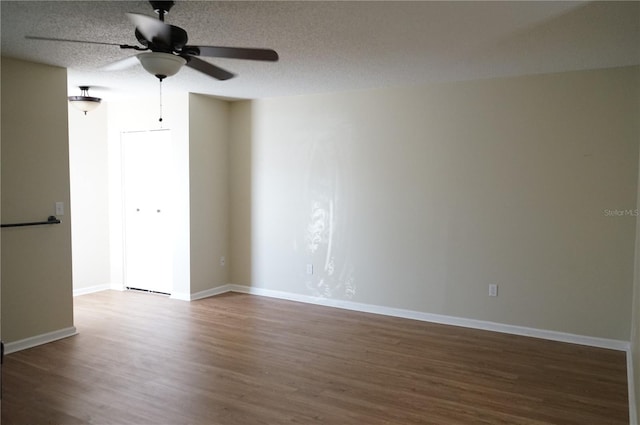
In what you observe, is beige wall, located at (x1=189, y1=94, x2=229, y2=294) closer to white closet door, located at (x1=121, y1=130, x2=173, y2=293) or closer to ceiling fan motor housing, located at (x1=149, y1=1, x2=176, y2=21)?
white closet door, located at (x1=121, y1=130, x2=173, y2=293)

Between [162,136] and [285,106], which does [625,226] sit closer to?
[285,106]

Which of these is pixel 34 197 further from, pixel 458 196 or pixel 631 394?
pixel 631 394

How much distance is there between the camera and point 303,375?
3316mm

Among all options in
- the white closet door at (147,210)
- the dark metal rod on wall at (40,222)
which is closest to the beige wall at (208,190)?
the white closet door at (147,210)

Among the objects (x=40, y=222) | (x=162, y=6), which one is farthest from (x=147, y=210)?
(x=162, y=6)

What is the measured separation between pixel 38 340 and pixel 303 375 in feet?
7.64

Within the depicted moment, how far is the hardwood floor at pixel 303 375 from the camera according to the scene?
2.77 m

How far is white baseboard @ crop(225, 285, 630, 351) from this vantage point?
13.0ft

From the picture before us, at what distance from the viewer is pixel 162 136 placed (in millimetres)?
5590

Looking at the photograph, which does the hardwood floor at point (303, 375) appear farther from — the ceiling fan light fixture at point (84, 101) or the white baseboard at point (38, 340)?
the ceiling fan light fixture at point (84, 101)

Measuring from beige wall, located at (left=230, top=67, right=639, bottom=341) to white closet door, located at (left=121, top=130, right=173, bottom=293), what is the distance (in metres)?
0.92

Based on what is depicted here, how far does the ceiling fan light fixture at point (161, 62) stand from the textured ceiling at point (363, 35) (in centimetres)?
29

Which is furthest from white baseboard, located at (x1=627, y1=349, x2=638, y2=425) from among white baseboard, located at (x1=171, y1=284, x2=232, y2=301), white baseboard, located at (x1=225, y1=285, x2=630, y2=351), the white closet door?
the white closet door

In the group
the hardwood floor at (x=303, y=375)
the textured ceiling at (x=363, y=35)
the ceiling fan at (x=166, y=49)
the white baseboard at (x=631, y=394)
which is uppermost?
the textured ceiling at (x=363, y=35)
